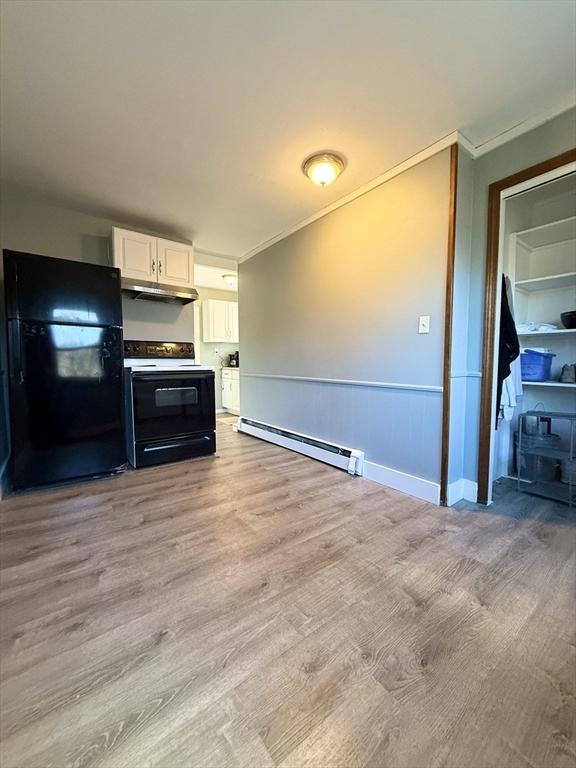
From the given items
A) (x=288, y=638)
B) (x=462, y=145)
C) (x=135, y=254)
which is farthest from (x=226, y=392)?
(x=288, y=638)

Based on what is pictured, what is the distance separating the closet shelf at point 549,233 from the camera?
2.37 metres

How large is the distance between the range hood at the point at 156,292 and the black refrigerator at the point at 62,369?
283 millimetres

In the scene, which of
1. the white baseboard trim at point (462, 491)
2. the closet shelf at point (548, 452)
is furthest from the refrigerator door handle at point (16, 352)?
the closet shelf at point (548, 452)

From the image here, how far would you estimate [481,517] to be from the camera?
75.0 inches

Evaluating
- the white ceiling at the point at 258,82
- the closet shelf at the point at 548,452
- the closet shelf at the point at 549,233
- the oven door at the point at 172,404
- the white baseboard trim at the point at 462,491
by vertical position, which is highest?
the white ceiling at the point at 258,82

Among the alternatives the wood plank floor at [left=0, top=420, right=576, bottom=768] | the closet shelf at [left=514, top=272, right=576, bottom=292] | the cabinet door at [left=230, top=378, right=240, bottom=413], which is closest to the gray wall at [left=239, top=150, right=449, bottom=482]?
the wood plank floor at [left=0, top=420, right=576, bottom=768]

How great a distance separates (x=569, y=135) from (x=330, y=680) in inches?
110

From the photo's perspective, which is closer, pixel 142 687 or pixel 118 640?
pixel 142 687

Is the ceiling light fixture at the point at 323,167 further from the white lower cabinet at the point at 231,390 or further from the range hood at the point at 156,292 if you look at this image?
the white lower cabinet at the point at 231,390

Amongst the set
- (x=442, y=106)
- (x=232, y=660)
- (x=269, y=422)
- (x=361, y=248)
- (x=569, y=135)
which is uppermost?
(x=442, y=106)

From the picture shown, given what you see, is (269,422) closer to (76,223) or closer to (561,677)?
(76,223)

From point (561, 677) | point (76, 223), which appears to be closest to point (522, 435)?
point (561, 677)

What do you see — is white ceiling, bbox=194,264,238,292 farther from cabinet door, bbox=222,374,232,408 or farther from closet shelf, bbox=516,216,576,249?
closet shelf, bbox=516,216,576,249

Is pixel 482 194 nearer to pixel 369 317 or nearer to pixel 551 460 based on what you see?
pixel 369 317
